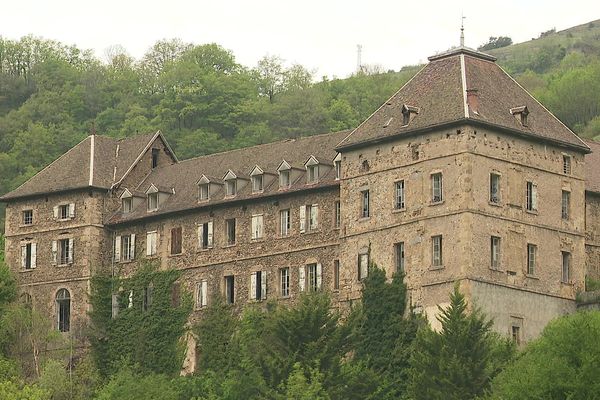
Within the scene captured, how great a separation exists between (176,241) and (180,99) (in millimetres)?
46314

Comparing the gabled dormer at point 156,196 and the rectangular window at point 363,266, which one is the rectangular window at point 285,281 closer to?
the rectangular window at point 363,266

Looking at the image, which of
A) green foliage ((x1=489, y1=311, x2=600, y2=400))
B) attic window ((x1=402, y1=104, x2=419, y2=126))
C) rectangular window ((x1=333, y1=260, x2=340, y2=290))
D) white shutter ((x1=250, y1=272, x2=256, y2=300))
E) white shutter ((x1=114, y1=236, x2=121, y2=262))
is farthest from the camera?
white shutter ((x1=114, y1=236, x2=121, y2=262))

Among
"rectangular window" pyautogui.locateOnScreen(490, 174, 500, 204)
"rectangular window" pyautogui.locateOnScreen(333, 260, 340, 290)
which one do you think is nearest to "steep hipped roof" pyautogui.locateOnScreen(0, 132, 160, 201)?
"rectangular window" pyautogui.locateOnScreen(333, 260, 340, 290)

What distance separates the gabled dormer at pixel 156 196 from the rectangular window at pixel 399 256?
58.8 ft

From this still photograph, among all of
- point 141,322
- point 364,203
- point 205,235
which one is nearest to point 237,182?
point 205,235

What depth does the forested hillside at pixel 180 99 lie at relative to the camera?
14825 cm

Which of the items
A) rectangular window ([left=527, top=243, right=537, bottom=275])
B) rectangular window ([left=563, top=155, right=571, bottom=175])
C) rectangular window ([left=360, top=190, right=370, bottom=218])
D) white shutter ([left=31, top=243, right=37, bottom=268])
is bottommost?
rectangular window ([left=527, top=243, right=537, bottom=275])

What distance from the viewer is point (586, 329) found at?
83.2 m

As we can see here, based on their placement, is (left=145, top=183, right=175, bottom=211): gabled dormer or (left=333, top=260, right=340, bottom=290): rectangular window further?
(left=145, top=183, right=175, bottom=211): gabled dormer

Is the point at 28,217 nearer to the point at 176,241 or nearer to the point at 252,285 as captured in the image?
the point at 176,241

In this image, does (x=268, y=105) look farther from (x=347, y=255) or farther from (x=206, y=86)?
(x=347, y=255)

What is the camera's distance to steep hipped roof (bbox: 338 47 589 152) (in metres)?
93.8

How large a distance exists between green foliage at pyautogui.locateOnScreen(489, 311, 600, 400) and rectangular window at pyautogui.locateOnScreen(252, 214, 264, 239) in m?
20.8

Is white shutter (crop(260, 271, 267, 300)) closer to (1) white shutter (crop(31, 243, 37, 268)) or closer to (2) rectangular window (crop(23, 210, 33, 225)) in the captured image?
(1) white shutter (crop(31, 243, 37, 268))
